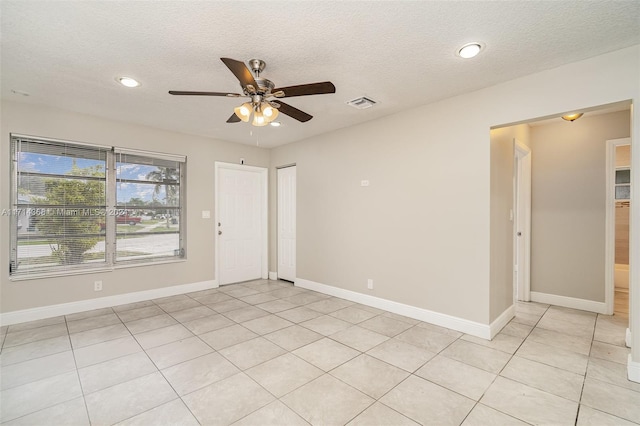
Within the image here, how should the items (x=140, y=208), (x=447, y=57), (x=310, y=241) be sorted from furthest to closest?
(x=310, y=241) < (x=140, y=208) < (x=447, y=57)

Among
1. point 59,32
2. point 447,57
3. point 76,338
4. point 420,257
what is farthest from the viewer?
point 420,257

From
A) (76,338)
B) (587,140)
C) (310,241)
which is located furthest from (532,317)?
(76,338)

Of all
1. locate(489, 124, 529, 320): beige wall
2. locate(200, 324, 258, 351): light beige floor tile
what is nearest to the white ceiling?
locate(489, 124, 529, 320): beige wall

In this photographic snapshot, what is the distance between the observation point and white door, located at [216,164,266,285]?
17.5 feet

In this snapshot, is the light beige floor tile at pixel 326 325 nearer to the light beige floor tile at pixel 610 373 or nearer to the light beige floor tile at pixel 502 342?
the light beige floor tile at pixel 502 342

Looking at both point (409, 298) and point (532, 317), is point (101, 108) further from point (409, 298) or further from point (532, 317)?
point (532, 317)

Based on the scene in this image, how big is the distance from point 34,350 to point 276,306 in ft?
8.28

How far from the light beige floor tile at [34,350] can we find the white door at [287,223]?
330 centimetres

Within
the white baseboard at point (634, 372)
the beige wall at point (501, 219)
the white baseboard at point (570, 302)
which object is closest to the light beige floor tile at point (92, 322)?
the beige wall at point (501, 219)

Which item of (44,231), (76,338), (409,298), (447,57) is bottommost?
(76,338)

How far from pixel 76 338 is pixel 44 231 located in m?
1.55

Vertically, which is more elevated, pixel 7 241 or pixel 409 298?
pixel 7 241

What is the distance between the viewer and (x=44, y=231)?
3.66 metres

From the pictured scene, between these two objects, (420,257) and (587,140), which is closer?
(420,257)
